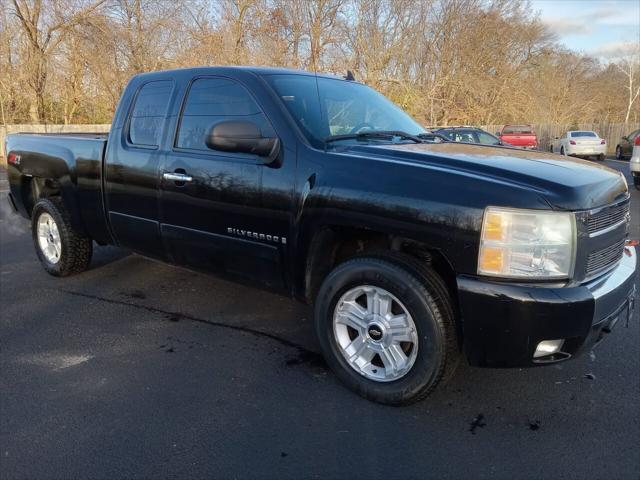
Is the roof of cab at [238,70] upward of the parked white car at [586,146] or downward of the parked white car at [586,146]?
upward

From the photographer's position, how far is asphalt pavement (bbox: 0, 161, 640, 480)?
8.46 ft

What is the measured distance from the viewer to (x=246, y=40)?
2514cm

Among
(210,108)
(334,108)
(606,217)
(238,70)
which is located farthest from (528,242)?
(210,108)

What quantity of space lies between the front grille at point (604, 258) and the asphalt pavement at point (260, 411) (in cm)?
81

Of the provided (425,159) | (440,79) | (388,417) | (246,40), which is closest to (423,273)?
(425,159)

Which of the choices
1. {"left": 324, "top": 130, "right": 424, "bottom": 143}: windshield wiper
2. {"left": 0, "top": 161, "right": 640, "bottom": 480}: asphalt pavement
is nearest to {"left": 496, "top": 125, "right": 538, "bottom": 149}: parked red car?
{"left": 324, "top": 130, "right": 424, "bottom": 143}: windshield wiper

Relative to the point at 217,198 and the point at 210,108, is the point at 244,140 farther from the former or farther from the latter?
the point at 210,108

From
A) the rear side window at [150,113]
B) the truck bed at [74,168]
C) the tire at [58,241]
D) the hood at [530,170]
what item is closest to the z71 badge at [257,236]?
the hood at [530,170]

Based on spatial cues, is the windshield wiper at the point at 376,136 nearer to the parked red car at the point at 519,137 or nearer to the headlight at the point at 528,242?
the headlight at the point at 528,242

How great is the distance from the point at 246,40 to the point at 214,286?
22.3m

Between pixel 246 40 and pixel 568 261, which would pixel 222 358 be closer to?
pixel 568 261

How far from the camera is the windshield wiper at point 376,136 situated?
3467 millimetres

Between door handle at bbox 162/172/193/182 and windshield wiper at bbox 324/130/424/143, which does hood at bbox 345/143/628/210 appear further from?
door handle at bbox 162/172/193/182

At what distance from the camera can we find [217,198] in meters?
3.68
